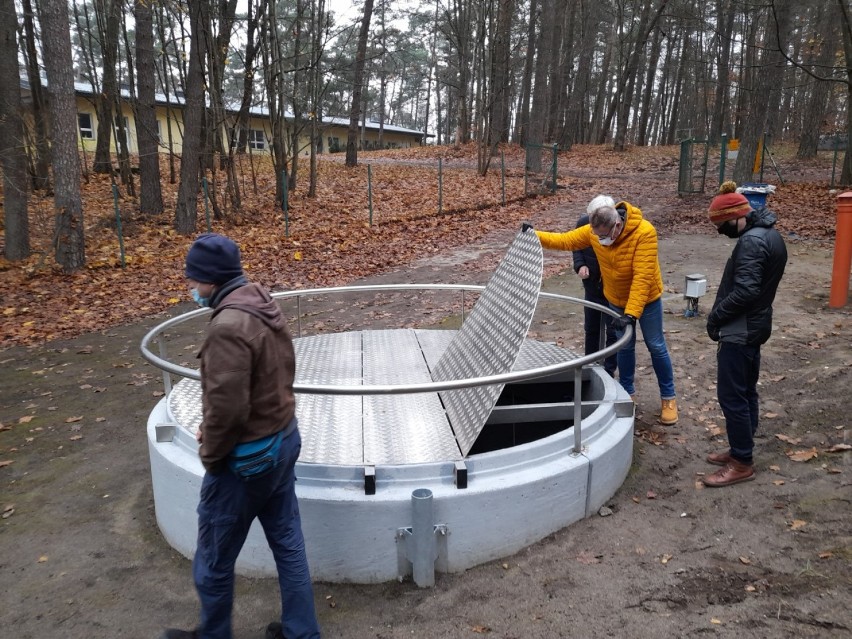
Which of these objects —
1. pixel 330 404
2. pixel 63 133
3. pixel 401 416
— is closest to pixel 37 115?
pixel 63 133

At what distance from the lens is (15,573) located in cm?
398

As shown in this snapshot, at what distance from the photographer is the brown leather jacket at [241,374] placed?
2.51m

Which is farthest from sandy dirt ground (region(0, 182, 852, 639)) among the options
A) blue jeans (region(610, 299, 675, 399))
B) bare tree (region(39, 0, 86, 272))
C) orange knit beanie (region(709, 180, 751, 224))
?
bare tree (region(39, 0, 86, 272))

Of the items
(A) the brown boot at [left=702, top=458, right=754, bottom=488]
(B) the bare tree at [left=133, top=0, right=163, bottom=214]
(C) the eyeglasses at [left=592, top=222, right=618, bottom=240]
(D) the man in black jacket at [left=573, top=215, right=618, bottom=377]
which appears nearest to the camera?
(A) the brown boot at [left=702, top=458, right=754, bottom=488]

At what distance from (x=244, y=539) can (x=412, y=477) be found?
108cm

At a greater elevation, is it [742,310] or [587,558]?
[742,310]

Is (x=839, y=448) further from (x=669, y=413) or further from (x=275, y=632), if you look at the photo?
(x=275, y=632)

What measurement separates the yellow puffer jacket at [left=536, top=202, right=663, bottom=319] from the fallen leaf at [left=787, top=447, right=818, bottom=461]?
150cm

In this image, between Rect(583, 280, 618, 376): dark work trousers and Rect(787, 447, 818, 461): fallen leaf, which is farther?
Rect(583, 280, 618, 376): dark work trousers

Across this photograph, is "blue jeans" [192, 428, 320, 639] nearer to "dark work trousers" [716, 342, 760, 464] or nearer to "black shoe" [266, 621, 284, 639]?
"black shoe" [266, 621, 284, 639]

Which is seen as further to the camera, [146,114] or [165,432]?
[146,114]

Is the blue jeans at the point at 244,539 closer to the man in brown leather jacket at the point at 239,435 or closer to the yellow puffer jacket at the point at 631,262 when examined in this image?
the man in brown leather jacket at the point at 239,435

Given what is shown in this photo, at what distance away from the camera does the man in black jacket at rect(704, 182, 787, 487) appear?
13.2 feet

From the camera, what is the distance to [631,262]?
4887 millimetres
